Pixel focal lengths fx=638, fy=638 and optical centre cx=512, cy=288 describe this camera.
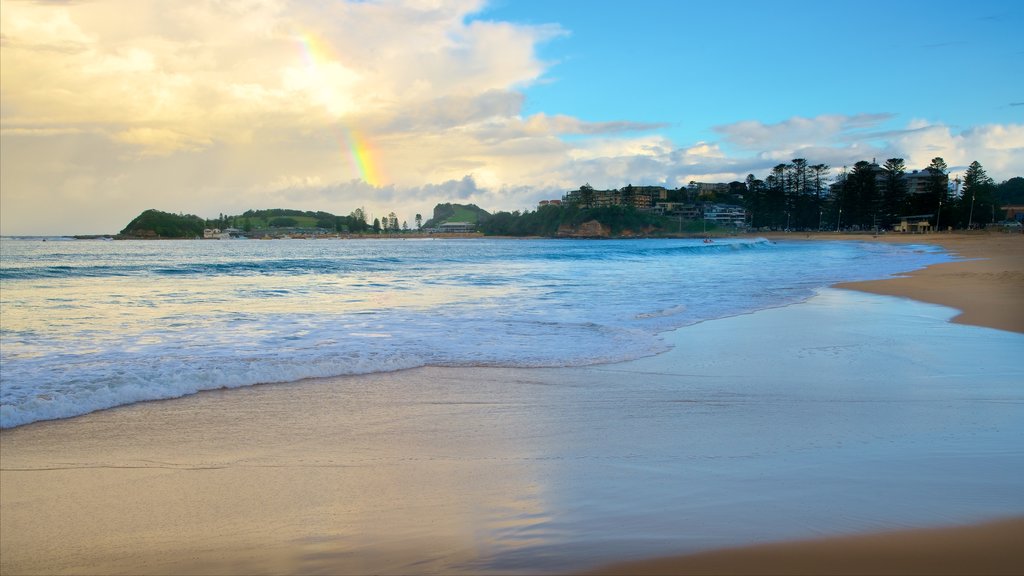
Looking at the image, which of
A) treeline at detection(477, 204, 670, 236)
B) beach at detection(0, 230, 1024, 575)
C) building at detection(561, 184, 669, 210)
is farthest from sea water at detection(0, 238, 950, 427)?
building at detection(561, 184, 669, 210)

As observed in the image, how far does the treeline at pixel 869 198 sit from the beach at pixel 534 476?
102m

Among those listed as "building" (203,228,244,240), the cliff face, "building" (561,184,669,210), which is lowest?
the cliff face

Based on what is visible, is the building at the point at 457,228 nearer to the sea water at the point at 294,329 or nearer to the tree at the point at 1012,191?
the tree at the point at 1012,191

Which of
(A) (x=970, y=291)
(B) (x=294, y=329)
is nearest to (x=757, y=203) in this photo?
(A) (x=970, y=291)

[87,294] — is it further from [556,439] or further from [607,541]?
[607,541]

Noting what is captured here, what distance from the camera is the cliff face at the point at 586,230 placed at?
5763 inches

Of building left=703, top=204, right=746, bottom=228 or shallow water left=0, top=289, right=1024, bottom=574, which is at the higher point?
building left=703, top=204, right=746, bottom=228

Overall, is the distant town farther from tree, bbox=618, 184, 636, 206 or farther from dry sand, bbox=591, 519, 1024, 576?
dry sand, bbox=591, 519, 1024, 576

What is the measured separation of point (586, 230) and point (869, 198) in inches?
2333

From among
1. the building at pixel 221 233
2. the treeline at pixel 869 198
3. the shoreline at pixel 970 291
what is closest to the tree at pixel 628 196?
the treeline at pixel 869 198

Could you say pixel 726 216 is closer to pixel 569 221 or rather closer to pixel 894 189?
pixel 569 221

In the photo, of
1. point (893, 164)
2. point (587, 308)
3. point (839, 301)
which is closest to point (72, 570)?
point (587, 308)

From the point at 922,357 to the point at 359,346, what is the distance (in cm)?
676

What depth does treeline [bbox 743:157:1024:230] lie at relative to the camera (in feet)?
299
